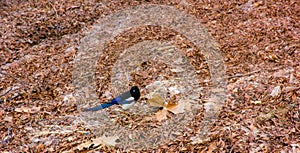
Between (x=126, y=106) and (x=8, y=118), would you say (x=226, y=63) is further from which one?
(x=8, y=118)

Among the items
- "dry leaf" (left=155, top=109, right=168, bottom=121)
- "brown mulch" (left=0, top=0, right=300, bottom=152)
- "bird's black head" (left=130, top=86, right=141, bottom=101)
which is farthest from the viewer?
"bird's black head" (left=130, top=86, right=141, bottom=101)

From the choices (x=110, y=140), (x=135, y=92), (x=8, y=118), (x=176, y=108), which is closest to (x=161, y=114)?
(x=176, y=108)

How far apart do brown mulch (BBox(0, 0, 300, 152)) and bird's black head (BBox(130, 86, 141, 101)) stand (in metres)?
0.58

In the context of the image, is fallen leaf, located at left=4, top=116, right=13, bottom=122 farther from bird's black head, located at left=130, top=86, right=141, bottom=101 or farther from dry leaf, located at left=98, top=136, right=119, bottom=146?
bird's black head, located at left=130, top=86, right=141, bottom=101

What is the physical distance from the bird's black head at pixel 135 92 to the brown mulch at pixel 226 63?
0.58m

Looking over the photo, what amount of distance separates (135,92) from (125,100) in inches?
5.7

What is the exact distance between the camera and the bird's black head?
3.38 metres

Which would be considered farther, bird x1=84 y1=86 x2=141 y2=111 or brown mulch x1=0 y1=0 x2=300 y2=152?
bird x1=84 y1=86 x2=141 y2=111

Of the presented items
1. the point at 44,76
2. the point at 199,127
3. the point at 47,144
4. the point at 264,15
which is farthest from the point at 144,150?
the point at 264,15

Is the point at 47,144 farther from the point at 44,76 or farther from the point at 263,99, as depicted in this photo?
the point at 263,99

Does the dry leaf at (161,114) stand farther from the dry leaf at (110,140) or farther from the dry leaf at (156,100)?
the dry leaf at (110,140)

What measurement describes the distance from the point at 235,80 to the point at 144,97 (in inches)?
38.8

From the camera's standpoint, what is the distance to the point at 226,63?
3869 millimetres

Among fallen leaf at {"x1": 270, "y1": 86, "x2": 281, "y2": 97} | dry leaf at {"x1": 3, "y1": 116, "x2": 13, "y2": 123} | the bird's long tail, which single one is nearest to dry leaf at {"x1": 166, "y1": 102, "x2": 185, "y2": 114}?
the bird's long tail
